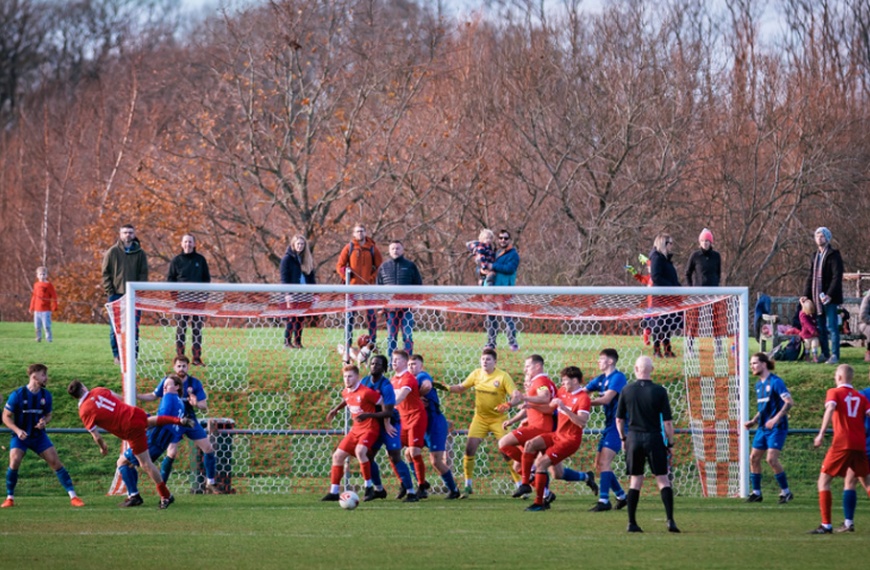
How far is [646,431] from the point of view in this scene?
35.3 ft

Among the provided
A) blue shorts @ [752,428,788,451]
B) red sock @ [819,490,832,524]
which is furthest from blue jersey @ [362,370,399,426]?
red sock @ [819,490,832,524]

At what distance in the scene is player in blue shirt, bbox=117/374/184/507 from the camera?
1273cm

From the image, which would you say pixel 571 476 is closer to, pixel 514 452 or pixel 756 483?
pixel 514 452

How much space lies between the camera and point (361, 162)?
2664 centimetres

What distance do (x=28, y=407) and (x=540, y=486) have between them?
5.46m

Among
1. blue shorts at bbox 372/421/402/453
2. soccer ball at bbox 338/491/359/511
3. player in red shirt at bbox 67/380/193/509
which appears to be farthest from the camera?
blue shorts at bbox 372/421/402/453

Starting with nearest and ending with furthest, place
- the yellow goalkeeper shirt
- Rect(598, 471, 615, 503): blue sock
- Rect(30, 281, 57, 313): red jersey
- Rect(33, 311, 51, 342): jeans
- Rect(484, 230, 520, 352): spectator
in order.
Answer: Rect(598, 471, 615, 503): blue sock, the yellow goalkeeper shirt, Rect(484, 230, 520, 352): spectator, Rect(30, 281, 57, 313): red jersey, Rect(33, 311, 51, 342): jeans

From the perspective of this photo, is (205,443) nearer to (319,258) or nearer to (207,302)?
(207,302)

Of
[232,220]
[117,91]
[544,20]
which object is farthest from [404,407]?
[117,91]

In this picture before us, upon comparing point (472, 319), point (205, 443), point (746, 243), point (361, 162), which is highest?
point (361, 162)

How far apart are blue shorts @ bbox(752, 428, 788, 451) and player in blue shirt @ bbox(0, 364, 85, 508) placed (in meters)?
7.31

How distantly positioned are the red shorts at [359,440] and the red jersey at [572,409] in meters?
2.01

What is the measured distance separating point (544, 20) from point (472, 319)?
13.9 m

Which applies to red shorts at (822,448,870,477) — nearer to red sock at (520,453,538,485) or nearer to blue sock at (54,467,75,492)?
red sock at (520,453,538,485)
